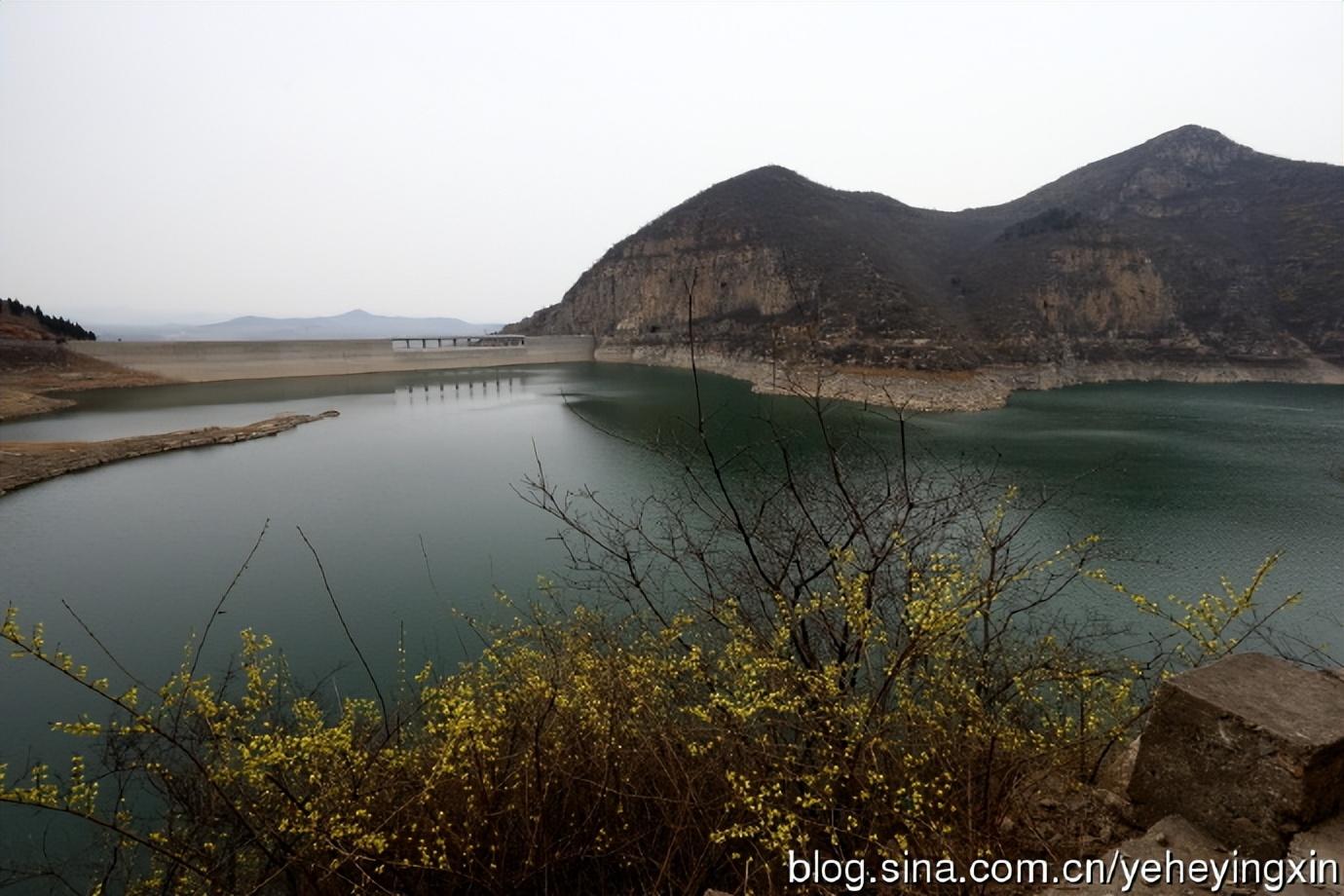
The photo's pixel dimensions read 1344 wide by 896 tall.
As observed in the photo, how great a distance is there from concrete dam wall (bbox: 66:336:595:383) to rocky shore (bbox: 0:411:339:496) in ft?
81.0

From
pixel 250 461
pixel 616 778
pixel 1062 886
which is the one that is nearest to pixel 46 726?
pixel 616 778

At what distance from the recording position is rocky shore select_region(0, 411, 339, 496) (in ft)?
57.8

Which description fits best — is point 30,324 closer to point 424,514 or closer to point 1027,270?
Result: point 424,514

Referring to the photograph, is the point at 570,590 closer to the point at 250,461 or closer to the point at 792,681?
the point at 792,681

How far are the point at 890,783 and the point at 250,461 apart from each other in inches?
927

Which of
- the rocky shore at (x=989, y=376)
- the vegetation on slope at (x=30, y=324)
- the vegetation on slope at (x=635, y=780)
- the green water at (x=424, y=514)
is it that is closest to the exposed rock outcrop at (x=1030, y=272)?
the rocky shore at (x=989, y=376)

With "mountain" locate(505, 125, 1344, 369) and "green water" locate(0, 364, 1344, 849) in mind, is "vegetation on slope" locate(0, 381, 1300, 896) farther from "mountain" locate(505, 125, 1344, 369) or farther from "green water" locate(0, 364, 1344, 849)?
"mountain" locate(505, 125, 1344, 369)

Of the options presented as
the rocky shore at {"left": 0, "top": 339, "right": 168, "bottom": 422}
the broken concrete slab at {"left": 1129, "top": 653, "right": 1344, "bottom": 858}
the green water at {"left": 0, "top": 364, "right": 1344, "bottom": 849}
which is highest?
the rocky shore at {"left": 0, "top": 339, "right": 168, "bottom": 422}

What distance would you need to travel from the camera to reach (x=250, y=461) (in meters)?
20.3

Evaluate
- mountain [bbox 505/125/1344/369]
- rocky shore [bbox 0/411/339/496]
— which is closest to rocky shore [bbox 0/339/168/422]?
rocky shore [bbox 0/411/339/496]

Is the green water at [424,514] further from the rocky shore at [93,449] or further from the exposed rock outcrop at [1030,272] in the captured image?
the exposed rock outcrop at [1030,272]

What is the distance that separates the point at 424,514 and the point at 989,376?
35.3m

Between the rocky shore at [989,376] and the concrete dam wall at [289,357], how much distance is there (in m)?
20.5

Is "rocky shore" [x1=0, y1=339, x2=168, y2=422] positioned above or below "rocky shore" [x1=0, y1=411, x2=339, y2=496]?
above
